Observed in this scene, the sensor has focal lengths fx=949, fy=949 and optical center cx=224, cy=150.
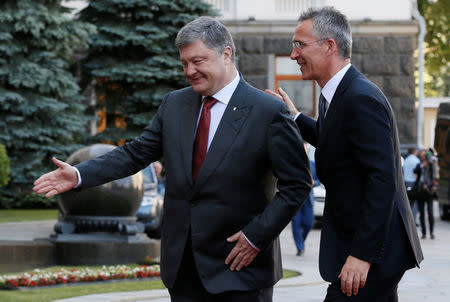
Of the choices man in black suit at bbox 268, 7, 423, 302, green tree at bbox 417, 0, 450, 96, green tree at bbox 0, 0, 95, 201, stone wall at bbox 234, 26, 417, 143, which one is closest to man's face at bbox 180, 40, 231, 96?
man in black suit at bbox 268, 7, 423, 302

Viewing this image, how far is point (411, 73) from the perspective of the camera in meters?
27.0

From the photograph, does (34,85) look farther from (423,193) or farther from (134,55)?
(423,193)

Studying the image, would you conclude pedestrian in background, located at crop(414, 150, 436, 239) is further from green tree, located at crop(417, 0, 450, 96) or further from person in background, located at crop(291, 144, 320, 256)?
green tree, located at crop(417, 0, 450, 96)

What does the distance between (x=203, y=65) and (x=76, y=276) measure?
22.0 feet

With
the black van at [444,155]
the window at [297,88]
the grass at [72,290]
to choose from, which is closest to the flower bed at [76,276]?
the grass at [72,290]

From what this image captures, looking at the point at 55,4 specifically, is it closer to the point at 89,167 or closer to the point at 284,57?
the point at 284,57

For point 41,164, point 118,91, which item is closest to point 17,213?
point 41,164

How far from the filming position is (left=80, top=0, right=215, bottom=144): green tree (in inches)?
982

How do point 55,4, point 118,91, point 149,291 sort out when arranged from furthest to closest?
point 118,91, point 55,4, point 149,291

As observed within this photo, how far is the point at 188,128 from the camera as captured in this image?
14.9 ft

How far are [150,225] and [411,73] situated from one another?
12497 millimetres

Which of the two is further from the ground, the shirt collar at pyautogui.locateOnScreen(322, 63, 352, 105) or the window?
the shirt collar at pyautogui.locateOnScreen(322, 63, 352, 105)

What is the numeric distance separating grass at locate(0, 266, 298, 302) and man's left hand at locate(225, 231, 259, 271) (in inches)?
190

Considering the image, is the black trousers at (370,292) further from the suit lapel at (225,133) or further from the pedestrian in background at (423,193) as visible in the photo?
the pedestrian in background at (423,193)
